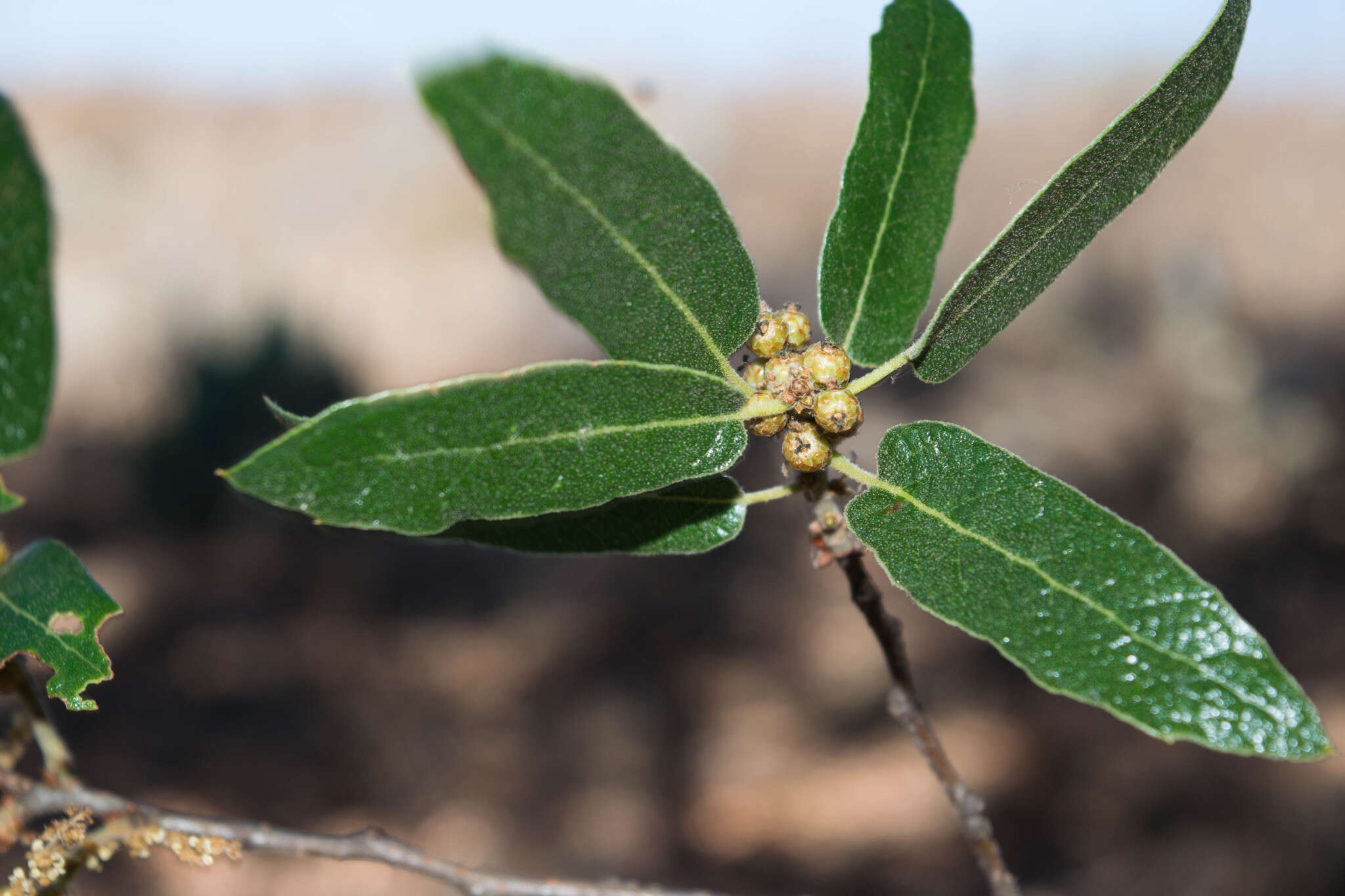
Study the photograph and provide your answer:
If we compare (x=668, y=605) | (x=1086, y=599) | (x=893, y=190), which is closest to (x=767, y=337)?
(x=893, y=190)

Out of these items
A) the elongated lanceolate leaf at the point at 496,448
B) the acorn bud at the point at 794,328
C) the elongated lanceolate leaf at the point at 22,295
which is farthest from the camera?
the acorn bud at the point at 794,328

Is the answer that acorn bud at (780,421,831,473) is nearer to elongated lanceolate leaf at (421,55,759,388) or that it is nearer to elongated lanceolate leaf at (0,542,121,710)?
elongated lanceolate leaf at (421,55,759,388)

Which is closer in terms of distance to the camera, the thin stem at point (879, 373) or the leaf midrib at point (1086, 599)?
the leaf midrib at point (1086, 599)

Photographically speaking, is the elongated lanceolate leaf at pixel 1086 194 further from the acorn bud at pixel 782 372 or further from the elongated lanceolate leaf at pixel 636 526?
the elongated lanceolate leaf at pixel 636 526

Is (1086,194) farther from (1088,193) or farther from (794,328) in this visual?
(794,328)

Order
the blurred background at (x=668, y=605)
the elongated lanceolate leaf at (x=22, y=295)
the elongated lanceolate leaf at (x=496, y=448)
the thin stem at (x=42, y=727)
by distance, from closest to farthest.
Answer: the elongated lanceolate leaf at (x=496, y=448)
the elongated lanceolate leaf at (x=22, y=295)
the thin stem at (x=42, y=727)
the blurred background at (x=668, y=605)

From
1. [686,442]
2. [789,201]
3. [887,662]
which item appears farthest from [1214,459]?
[686,442]

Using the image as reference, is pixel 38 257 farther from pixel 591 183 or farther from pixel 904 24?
pixel 904 24

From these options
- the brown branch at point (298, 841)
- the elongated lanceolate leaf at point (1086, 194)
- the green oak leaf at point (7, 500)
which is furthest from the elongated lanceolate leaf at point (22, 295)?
the elongated lanceolate leaf at point (1086, 194)
